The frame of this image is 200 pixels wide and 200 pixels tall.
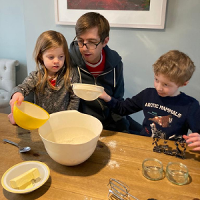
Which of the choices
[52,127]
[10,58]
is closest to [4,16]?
[10,58]

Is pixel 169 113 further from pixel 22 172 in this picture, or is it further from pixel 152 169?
pixel 22 172

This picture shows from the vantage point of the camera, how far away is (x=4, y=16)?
2807mm

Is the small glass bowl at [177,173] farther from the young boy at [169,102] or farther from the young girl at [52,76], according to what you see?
the young girl at [52,76]

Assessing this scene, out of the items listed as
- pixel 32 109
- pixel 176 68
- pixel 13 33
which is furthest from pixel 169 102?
pixel 13 33

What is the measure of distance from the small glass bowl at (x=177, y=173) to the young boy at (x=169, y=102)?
288 mm

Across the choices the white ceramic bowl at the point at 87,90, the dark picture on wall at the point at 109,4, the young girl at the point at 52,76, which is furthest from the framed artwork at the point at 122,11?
the white ceramic bowl at the point at 87,90

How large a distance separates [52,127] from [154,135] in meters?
0.58

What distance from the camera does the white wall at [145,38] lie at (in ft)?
6.18

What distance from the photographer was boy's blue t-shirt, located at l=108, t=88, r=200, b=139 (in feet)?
3.70

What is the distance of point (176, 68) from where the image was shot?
1061 mm

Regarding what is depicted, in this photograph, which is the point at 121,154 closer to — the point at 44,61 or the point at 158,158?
the point at 158,158

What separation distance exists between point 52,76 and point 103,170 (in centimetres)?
74

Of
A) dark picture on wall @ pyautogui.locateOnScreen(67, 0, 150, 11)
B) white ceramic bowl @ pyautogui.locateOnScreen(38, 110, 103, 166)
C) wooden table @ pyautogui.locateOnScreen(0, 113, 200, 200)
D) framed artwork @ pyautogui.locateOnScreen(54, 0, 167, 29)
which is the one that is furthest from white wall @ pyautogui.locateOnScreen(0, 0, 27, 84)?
white ceramic bowl @ pyautogui.locateOnScreen(38, 110, 103, 166)

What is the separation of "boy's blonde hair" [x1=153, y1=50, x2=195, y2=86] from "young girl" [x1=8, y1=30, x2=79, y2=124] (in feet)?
1.90
